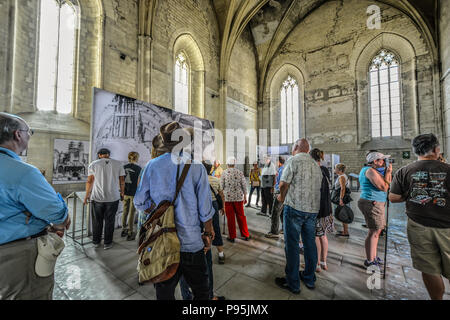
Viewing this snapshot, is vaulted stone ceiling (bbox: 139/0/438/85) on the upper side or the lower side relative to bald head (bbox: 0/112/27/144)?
upper

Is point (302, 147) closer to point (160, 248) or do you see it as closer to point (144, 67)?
point (160, 248)

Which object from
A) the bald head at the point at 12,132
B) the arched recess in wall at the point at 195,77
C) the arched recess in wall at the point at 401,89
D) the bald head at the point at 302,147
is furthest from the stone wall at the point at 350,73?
the bald head at the point at 12,132

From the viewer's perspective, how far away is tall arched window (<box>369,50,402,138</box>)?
1106 centimetres

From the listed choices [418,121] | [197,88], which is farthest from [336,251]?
[418,121]

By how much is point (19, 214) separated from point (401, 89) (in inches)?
617

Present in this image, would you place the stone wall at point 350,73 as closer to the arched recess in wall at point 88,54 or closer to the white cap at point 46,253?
the arched recess in wall at point 88,54

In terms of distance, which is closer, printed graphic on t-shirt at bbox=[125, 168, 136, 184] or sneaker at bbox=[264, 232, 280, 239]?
printed graphic on t-shirt at bbox=[125, 168, 136, 184]

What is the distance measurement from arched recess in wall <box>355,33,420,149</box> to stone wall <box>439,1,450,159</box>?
3.79ft

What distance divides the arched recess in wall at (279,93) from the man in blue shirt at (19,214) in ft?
46.5

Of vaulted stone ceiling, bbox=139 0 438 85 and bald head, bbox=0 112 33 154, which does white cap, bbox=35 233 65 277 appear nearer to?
bald head, bbox=0 112 33 154

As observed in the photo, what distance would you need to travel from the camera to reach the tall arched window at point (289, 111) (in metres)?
14.3

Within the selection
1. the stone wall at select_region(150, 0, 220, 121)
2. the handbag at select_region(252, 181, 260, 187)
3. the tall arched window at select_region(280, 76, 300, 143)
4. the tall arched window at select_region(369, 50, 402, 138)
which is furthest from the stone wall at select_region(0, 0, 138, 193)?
the tall arched window at select_region(369, 50, 402, 138)

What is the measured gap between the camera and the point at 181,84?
10.2 metres
